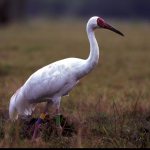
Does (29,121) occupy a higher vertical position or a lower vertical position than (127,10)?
lower

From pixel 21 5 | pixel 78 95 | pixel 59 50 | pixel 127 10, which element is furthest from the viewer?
pixel 127 10

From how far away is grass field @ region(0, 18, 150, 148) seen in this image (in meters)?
9.59

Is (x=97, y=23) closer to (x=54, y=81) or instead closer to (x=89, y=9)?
(x=54, y=81)

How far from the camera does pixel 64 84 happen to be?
10.4 metres

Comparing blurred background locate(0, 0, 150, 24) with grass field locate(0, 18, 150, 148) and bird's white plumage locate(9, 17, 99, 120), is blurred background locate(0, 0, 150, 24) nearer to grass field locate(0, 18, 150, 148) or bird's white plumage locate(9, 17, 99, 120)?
grass field locate(0, 18, 150, 148)

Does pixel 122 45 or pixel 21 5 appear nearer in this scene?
pixel 122 45

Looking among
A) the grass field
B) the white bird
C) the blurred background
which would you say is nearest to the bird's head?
the white bird

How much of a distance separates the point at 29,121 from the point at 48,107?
0.39 metres

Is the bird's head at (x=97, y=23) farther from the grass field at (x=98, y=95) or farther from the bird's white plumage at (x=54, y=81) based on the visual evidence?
the grass field at (x=98, y=95)

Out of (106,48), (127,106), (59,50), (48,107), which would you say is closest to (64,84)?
(48,107)

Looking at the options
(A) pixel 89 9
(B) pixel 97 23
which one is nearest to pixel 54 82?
(B) pixel 97 23

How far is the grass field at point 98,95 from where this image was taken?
31.5 ft

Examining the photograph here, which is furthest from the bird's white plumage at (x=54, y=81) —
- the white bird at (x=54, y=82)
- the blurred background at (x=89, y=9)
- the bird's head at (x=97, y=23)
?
the blurred background at (x=89, y=9)

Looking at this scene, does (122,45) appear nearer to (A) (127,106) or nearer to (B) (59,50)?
(B) (59,50)
